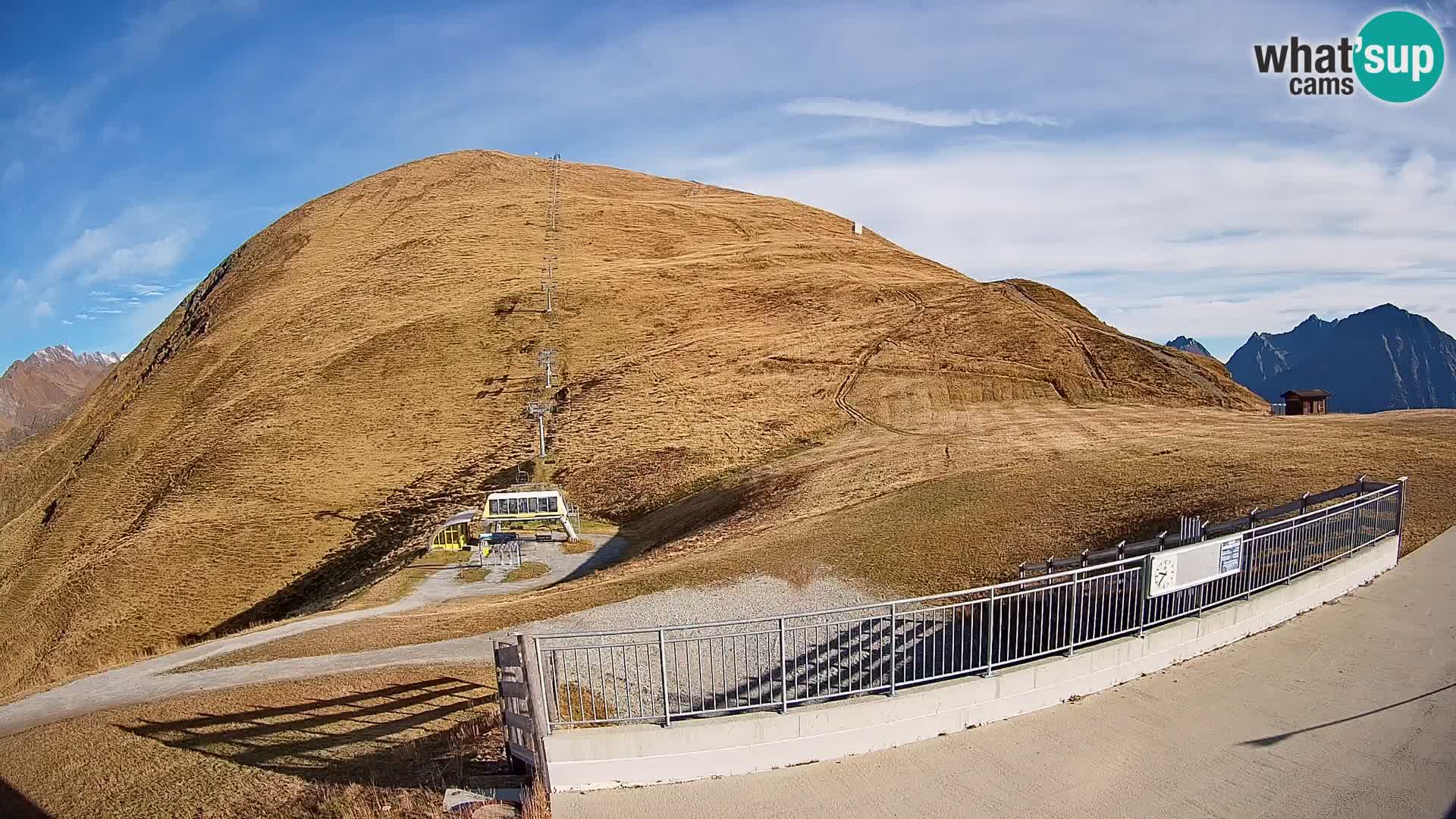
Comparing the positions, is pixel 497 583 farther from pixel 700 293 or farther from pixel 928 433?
pixel 700 293

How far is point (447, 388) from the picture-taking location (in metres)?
61.2

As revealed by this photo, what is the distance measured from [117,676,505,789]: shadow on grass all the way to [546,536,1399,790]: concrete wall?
1.83 metres

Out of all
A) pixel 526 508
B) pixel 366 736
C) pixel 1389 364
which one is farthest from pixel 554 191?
pixel 1389 364

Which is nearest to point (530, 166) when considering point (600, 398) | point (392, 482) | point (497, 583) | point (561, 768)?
point (600, 398)

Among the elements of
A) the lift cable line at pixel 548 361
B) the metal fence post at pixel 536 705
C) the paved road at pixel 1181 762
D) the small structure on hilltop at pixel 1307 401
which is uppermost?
the lift cable line at pixel 548 361

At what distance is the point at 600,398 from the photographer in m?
57.5

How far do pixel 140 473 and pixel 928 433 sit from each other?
167ft

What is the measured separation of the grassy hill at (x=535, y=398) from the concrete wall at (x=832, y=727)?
9694 millimetres

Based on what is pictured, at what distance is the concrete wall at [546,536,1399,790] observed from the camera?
8.90 metres

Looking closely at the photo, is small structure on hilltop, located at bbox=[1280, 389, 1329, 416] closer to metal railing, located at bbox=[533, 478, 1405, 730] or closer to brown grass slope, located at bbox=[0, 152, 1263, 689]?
brown grass slope, located at bbox=[0, 152, 1263, 689]

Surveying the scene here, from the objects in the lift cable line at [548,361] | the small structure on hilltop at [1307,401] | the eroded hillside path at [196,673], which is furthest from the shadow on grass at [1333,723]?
the lift cable line at [548,361]

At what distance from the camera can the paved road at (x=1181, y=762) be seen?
27.0 ft

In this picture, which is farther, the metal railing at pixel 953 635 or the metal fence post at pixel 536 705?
the metal railing at pixel 953 635

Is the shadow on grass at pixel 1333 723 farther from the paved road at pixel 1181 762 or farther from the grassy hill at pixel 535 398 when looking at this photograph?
the grassy hill at pixel 535 398
